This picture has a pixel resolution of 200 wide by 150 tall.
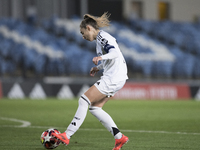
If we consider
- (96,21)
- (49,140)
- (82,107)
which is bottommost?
(49,140)

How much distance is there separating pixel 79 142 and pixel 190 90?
12.9 metres

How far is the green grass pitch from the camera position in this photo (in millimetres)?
7164

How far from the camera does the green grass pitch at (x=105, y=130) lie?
7.16 m

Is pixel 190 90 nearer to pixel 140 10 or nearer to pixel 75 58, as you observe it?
pixel 75 58

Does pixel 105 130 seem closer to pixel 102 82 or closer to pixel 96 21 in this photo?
pixel 102 82

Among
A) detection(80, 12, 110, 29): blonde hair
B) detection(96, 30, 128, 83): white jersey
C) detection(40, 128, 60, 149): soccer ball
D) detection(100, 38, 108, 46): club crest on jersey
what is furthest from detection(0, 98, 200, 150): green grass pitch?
detection(80, 12, 110, 29): blonde hair

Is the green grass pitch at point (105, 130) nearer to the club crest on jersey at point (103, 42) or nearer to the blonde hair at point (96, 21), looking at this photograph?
the club crest on jersey at point (103, 42)

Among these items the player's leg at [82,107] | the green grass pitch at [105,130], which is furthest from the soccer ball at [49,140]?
the green grass pitch at [105,130]

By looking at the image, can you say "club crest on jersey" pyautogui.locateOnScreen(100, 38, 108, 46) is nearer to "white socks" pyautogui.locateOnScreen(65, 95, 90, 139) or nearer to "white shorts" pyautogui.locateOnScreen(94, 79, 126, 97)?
"white shorts" pyautogui.locateOnScreen(94, 79, 126, 97)

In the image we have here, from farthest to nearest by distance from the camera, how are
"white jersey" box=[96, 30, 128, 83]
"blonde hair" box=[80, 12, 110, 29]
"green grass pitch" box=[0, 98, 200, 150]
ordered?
"green grass pitch" box=[0, 98, 200, 150], "blonde hair" box=[80, 12, 110, 29], "white jersey" box=[96, 30, 128, 83]

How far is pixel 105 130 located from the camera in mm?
9336

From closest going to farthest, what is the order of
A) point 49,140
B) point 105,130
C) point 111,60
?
point 49,140, point 111,60, point 105,130

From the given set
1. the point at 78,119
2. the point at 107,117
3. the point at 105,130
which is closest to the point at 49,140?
the point at 78,119

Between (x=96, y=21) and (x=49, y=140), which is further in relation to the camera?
(x=96, y=21)
